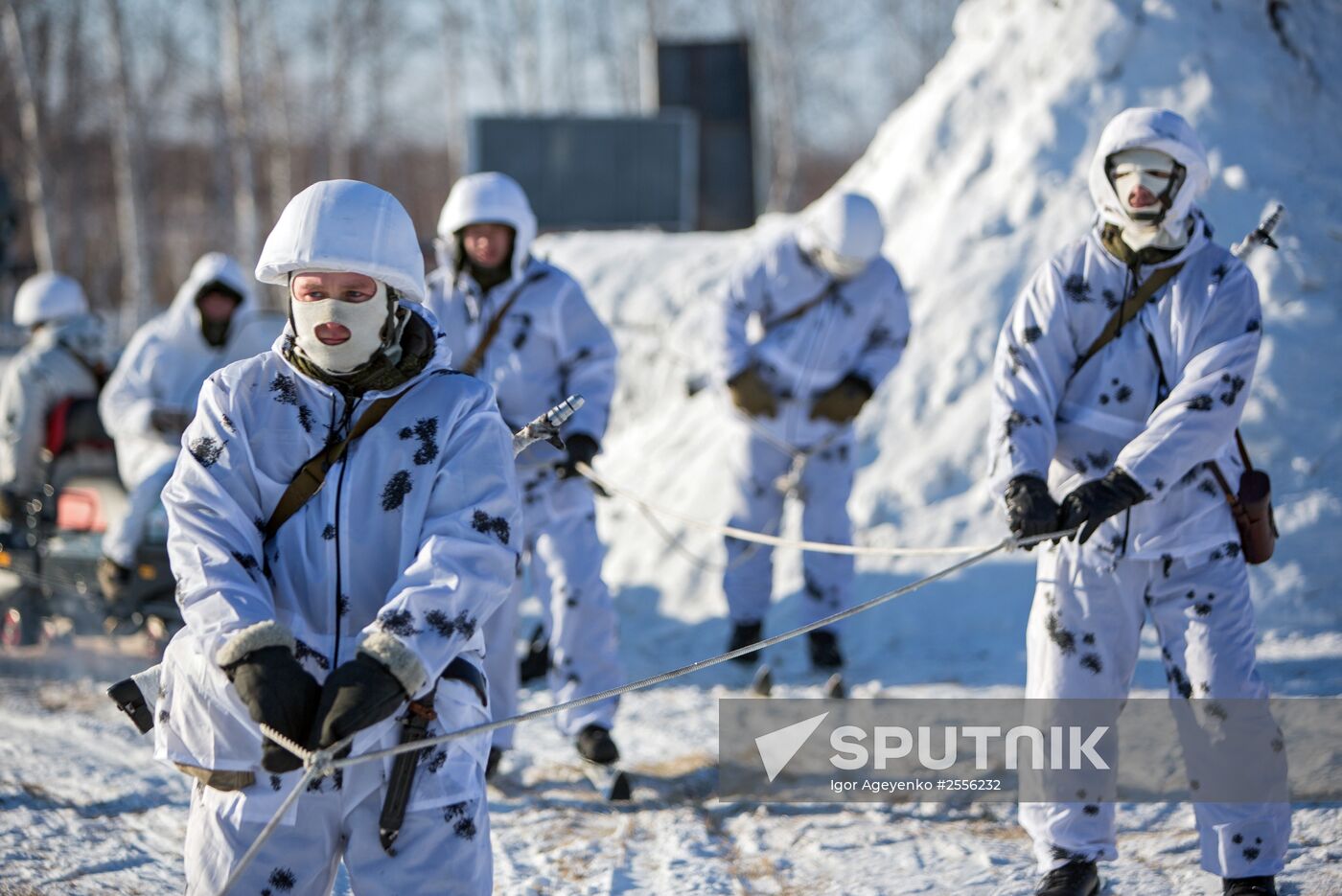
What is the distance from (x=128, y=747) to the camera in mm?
5059

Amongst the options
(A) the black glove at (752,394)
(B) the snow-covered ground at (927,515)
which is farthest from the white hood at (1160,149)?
(A) the black glove at (752,394)

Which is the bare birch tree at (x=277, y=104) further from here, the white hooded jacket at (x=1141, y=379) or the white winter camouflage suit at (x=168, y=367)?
the white hooded jacket at (x=1141, y=379)

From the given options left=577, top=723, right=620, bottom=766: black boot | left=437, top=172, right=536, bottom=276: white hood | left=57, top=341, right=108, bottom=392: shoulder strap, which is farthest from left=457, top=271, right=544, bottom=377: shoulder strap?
left=57, top=341, right=108, bottom=392: shoulder strap

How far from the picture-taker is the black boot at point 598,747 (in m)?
4.80

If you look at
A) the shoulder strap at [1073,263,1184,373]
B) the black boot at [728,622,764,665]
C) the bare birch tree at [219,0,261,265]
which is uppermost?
the bare birch tree at [219,0,261,265]

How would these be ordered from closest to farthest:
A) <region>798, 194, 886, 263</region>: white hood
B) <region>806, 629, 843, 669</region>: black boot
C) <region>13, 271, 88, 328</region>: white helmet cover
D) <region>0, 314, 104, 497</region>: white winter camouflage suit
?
1. <region>798, 194, 886, 263</region>: white hood
2. <region>806, 629, 843, 669</region>: black boot
3. <region>0, 314, 104, 497</region>: white winter camouflage suit
4. <region>13, 271, 88, 328</region>: white helmet cover

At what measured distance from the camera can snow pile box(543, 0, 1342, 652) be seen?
21.8 ft

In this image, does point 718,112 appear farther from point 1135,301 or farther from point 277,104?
point 1135,301

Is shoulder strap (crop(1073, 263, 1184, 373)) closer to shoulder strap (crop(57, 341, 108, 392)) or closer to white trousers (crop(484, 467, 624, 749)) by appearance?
white trousers (crop(484, 467, 624, 749))

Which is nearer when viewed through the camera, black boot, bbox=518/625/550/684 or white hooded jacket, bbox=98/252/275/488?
black boot, bbox=518/625/550/684

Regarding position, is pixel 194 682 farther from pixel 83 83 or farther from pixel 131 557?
pixel 83 83

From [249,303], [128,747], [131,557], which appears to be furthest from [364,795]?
[249,303]

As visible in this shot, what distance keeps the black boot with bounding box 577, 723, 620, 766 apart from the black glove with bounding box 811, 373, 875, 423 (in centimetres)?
200

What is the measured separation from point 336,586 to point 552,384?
8.42 feet
